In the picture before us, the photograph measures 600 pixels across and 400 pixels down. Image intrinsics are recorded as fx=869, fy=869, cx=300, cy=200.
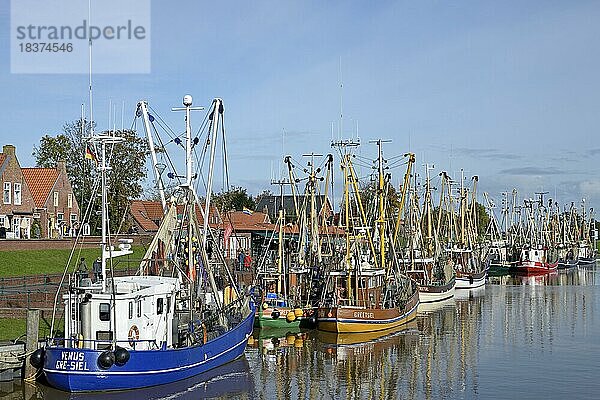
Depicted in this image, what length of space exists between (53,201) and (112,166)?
6502 mm

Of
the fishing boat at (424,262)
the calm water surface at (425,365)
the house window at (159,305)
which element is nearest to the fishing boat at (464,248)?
the fishing boat at (424,262)

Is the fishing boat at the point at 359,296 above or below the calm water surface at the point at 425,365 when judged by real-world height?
above

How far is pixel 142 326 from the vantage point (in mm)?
31766

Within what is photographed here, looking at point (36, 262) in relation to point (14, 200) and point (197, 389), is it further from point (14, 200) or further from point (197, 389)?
point (197, 389)

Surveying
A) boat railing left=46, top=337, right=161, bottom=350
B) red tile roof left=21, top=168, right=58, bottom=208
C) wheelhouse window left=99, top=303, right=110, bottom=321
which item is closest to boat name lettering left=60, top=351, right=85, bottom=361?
boat railing left=46, top=337, right=161, bottom=350

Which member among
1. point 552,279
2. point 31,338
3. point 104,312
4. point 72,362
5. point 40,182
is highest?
point 40,182

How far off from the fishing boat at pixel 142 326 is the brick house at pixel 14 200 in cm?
3333

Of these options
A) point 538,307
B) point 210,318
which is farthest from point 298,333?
point 538,307

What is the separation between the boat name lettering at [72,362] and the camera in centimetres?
2977

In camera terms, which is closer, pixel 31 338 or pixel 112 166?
pixel 31 338

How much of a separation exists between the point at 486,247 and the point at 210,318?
80.1m

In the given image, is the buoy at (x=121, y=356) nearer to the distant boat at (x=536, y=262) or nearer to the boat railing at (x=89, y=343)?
the boat railing at (x=89, y=343)

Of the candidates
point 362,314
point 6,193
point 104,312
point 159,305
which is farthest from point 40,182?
point 104,312

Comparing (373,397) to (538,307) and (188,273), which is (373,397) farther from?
(538,307)
